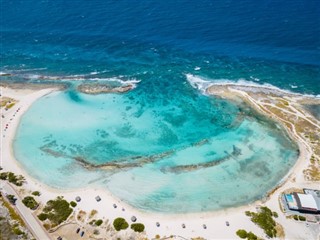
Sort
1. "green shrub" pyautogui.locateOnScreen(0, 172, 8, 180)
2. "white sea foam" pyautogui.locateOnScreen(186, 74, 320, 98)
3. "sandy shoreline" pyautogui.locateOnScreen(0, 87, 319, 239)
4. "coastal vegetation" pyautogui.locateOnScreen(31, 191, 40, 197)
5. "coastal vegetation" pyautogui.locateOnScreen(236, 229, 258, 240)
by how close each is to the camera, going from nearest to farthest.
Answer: "coastal vegetation" pyautogui.locateOnScreen(236, 229, 258, 240), "sandy shoreline" pyautogui.locateOnScreen(0, 87, 319, 239), "coastal vegetation" pyautogui.locateOnScreen(31, 191, 40, 197), "green shrub" pyautogui.locateOnScreen(0, 172, 8, 180), "white sea foam" pyautogui.locateOnScreen(186, 74, 320, 98)

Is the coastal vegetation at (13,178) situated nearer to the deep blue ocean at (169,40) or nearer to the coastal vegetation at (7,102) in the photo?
the coastal vegetation at (7,102)

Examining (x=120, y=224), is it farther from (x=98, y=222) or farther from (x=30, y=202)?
(x=30, y=202)

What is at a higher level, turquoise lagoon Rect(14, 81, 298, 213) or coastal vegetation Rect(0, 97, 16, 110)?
coastal vegetation Rect(0, 97, 16, 110)

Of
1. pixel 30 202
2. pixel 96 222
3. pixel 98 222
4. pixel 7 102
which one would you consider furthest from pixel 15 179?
pixel 7 102

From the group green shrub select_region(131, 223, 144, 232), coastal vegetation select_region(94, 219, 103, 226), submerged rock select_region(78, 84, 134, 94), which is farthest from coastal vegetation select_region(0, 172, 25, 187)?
submerged rock select_region(78, 84, 134, 94)

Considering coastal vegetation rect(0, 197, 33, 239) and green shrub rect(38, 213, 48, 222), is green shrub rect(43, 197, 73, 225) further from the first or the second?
coastal vegetation rect(0, 197, 33, 239)

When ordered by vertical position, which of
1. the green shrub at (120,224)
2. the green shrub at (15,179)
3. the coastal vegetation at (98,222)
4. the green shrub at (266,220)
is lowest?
the green shrub at (266,220)

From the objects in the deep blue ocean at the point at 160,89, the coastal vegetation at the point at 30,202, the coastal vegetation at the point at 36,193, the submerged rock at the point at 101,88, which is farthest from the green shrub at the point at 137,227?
the submerged rock at the point at 101,88
